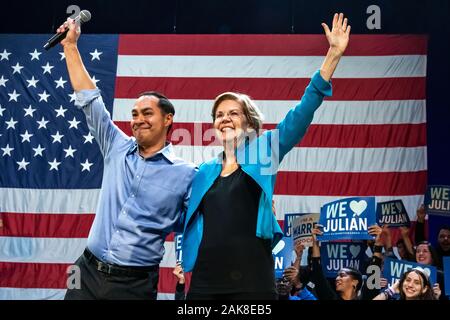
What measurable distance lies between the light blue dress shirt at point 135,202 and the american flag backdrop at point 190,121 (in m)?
2.99

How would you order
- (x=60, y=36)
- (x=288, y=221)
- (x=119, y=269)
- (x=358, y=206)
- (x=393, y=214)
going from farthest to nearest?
1. (x=288, y=221)
2. (x=393, y=214)
3. (x=358, y=206)
4. (x=60, y=36)
5. (x=119, y=269)

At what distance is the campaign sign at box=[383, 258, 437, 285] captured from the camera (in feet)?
11.9

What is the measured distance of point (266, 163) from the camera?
1.71m

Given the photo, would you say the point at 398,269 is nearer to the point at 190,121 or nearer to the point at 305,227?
the point at 305,227

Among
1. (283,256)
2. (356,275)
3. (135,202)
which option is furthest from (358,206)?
(135,202)

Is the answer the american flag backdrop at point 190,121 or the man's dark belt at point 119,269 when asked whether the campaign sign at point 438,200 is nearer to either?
the american flag backdrop at point 190,121

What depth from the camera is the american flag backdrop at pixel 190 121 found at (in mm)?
→ 4957

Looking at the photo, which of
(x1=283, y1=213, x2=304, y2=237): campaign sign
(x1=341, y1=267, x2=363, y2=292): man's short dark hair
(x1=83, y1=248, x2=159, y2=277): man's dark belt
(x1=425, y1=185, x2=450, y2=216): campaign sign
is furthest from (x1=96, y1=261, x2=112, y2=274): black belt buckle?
(x1=425, y1=185, x2=450, y2=216): campaign sign

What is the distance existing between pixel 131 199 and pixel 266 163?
0.44 m

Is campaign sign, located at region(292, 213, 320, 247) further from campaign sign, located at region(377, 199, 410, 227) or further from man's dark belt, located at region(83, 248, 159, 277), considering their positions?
man's dark belt, located at region(83, 248, 159, 277)

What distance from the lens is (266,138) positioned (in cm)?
176

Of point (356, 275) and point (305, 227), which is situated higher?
point (305, 227)

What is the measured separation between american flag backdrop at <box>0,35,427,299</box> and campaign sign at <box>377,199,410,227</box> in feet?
1.20
